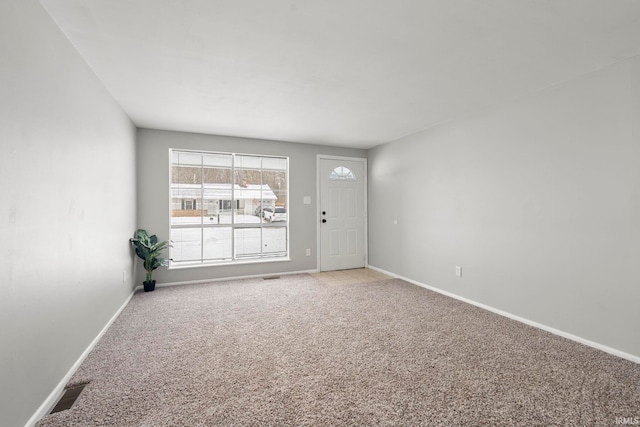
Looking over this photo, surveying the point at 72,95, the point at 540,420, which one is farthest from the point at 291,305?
the point at 72,95

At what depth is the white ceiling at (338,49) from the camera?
1753 mm

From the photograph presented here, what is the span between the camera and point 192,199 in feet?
15.3

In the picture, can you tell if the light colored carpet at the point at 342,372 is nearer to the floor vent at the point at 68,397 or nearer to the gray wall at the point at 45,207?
the floor vent at the point at 68,397

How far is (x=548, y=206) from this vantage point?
2.80 m

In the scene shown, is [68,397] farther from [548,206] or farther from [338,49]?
[548,206]

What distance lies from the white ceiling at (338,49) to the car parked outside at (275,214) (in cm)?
204

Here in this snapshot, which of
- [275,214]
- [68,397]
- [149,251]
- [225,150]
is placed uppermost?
[225,150]

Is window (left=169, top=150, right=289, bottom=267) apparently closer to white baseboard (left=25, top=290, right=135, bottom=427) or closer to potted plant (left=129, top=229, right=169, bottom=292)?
potted plant (left=129, top=229, right=169, bottom=292)

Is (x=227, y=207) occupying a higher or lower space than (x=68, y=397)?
higher

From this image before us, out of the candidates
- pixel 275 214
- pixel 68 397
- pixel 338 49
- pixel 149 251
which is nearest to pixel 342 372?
pixel 68 397

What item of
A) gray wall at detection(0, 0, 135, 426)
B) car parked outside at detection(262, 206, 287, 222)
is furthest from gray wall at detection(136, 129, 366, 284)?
gray wall at detection(0, 0, 135, 426)

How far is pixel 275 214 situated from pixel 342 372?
3438mm

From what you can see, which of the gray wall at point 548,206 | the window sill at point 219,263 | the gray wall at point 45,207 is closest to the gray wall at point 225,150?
the window sill at point 219,263

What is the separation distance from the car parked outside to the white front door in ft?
2.36
